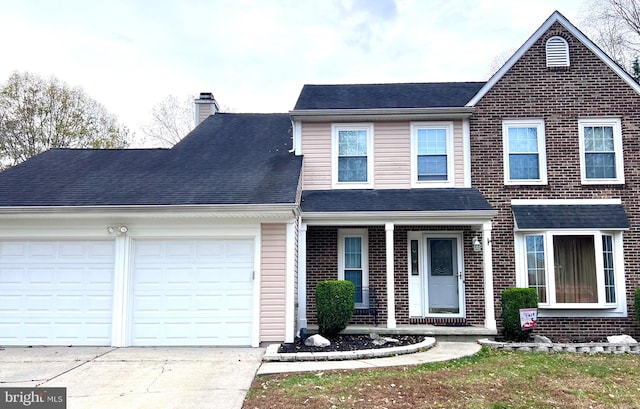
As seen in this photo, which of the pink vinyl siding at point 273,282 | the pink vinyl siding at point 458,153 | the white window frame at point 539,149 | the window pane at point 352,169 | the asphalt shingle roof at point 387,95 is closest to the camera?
the pink vinyl siding at point 273,282

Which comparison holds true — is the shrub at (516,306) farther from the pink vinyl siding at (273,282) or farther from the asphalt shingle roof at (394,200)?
the pink vinyl siding at (273,282)

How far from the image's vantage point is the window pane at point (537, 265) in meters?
10.7

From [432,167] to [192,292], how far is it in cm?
620

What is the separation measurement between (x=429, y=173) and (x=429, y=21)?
6.32 m

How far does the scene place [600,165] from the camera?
36.7ft

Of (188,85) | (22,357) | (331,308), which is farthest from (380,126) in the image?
(188,85)

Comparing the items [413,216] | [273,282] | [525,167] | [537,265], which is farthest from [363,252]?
[525,167]

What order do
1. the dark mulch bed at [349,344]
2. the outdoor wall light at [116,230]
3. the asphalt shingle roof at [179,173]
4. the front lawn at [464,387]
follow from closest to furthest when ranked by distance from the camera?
the front lawn at [464,387] → the dark mulch bed at [349,344] → the outdoor wall light at [116,230] → the asphalt shingle roof at [179,173]

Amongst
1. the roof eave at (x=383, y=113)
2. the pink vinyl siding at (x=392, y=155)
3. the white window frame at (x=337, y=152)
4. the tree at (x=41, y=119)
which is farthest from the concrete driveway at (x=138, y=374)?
the tree at (x=41, y=119)

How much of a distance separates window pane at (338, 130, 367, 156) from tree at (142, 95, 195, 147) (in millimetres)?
18735

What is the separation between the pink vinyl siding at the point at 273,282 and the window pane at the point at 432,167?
158 inches

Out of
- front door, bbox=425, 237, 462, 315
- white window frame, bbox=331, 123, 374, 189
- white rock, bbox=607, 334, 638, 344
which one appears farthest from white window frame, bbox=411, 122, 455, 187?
white rock, bbox=607, 334, 638, 344

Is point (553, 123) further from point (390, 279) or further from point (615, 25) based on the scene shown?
point (615, 25)

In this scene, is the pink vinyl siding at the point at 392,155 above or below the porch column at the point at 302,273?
above
